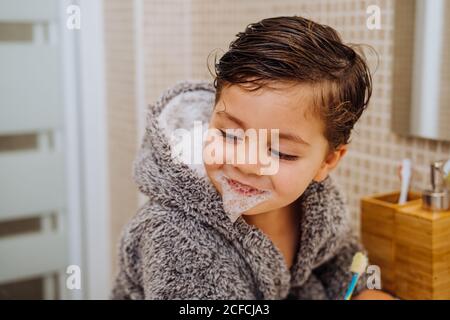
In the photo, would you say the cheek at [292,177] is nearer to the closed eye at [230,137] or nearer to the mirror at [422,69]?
the closed eye at [230,137]

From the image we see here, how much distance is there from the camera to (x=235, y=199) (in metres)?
0.60

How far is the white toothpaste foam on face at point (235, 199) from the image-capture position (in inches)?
23.0

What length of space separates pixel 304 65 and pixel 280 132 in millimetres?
67

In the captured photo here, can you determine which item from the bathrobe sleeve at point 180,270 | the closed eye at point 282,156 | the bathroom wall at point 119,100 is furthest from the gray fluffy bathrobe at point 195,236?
the bathroom wall at point 119,100

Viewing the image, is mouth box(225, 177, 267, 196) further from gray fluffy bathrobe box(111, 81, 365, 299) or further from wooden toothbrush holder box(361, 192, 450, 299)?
Result: wooden toothbrush holder box(361, 192, 450, 299)

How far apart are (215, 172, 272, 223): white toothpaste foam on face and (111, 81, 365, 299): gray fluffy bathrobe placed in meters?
0.02

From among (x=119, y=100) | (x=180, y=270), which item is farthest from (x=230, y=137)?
(x=119, y=100)

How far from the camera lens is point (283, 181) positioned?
571 mm

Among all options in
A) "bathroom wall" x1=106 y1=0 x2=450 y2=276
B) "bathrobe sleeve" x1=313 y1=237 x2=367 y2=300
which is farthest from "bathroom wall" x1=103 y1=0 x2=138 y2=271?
"bathrobe sleeve" x1=313 y1=237 x2=367 y2=300

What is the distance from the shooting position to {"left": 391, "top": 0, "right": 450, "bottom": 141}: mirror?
71cm

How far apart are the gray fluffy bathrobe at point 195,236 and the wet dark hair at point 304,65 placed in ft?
0.44

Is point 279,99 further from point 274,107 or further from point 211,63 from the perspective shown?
point 211,63

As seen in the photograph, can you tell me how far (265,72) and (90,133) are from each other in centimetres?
54

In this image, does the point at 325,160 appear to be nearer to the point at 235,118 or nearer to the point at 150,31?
the point at 235,118
